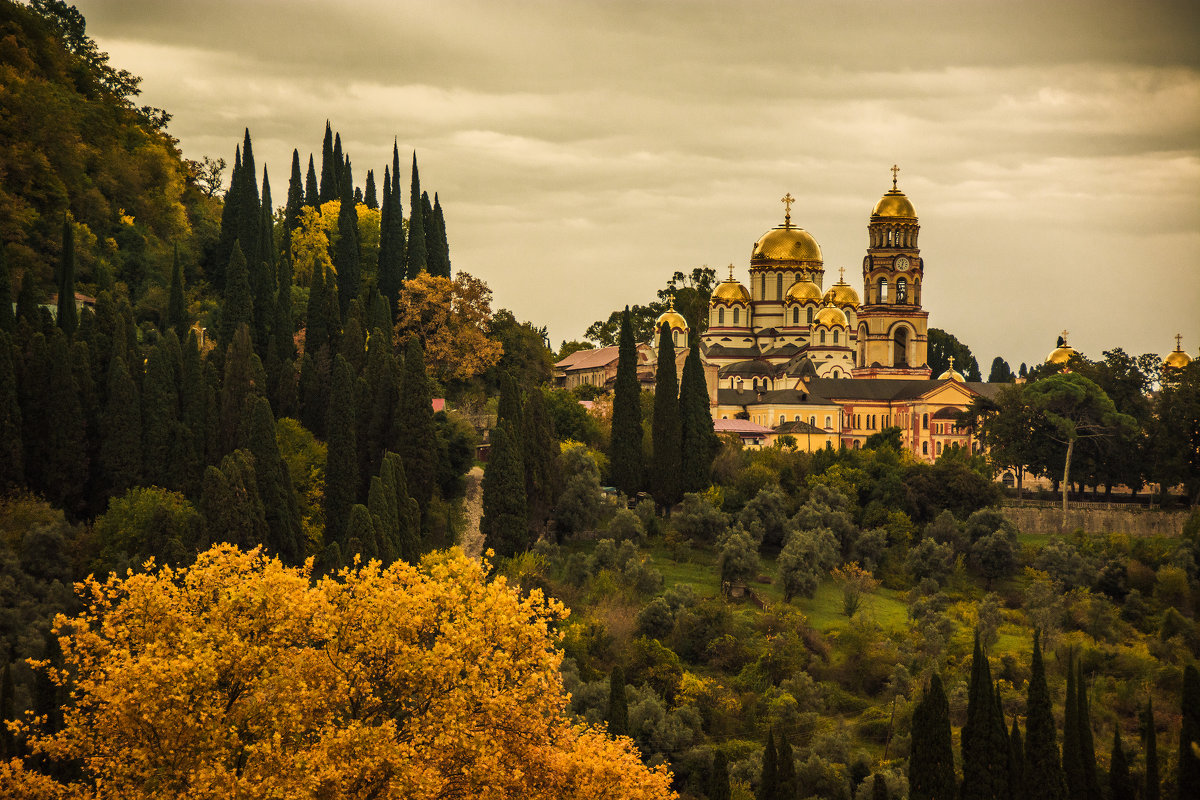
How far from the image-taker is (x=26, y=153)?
55094mm

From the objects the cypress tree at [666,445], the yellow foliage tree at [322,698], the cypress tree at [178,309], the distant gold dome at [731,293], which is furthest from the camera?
the distant gold dome at [731,293]

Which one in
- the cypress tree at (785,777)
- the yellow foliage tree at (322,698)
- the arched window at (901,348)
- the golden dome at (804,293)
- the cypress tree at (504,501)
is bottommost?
the cypress tree at (785,777)

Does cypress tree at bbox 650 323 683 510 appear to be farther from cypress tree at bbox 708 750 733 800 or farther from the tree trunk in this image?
cypress tree at bbox 708 750 733 800

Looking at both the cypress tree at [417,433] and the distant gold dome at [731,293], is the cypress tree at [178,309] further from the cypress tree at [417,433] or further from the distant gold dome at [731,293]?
the distant gold dome at [731,293]

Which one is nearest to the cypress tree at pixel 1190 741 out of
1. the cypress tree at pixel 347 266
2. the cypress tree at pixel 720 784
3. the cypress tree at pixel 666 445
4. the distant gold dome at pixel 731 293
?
the cypress tree at pixel 720 784

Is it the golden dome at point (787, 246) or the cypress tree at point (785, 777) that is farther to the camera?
the golden dome at point (787, 246)

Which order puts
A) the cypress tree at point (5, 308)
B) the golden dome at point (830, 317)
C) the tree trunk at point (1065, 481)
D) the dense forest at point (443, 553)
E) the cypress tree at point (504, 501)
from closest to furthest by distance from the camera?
the dense forest at point (443, 553), the cypress tree at point (5, 308), the cypress tree at point (504, 501), the tree trunk at point (1065, 481), the golden dome at point (830, 317)

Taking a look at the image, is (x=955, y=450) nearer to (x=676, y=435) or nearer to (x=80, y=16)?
(x=676, y=435)

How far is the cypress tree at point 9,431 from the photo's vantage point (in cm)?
3909

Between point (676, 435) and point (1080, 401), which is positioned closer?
point (676, 435)

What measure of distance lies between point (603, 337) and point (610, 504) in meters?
55.3

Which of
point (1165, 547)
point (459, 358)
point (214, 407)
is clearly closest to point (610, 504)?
point (459, 358)

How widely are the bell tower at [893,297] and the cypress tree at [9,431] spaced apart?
214ft

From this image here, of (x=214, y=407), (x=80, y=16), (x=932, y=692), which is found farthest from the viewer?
(x=80, y=16)
